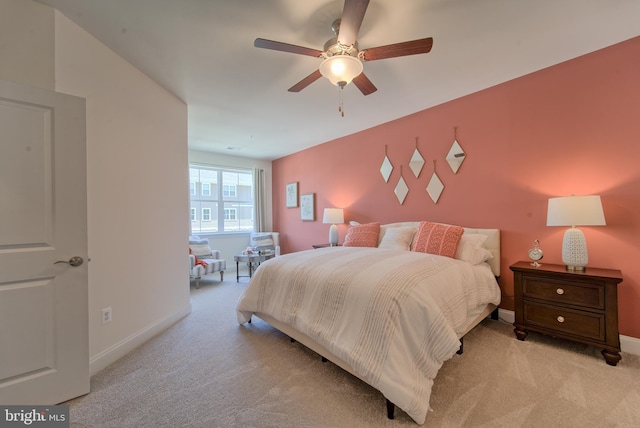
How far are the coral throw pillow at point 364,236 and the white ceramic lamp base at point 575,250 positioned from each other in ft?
6.35

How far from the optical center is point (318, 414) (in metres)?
1.59

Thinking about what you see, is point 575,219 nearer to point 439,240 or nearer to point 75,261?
point 439,240

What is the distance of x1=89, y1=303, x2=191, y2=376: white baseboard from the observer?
2037mm

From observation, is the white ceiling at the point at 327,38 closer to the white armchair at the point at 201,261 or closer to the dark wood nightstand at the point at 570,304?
the dark wood nightstand at the point at 570,304

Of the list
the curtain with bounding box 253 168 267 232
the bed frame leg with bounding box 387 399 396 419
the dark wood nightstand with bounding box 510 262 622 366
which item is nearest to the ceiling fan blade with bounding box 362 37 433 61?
the dark wood nightstand with bounding box 510 262 622 366

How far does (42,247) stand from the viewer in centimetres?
165

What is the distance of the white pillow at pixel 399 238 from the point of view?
3.28m

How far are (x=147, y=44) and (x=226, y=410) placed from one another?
2828 mm

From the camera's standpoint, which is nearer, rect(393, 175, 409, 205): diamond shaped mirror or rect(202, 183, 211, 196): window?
rect(393, 175, 409, 205): diamond shaped mirror

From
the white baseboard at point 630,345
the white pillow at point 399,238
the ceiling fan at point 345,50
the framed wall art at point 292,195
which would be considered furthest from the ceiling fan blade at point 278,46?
the framed wall art at point 292,195

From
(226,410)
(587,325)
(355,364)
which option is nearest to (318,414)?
(355,364)

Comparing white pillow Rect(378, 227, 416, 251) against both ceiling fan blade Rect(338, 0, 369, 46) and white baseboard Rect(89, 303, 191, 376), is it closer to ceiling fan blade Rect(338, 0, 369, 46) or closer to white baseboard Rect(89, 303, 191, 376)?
ceiling fan blade Rect(338, 0, 369, 46)

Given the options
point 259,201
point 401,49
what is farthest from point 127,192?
point 259,201

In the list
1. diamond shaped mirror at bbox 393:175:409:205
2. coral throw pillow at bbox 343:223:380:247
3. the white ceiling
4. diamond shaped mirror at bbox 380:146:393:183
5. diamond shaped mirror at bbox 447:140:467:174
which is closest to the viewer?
the white ceiling
